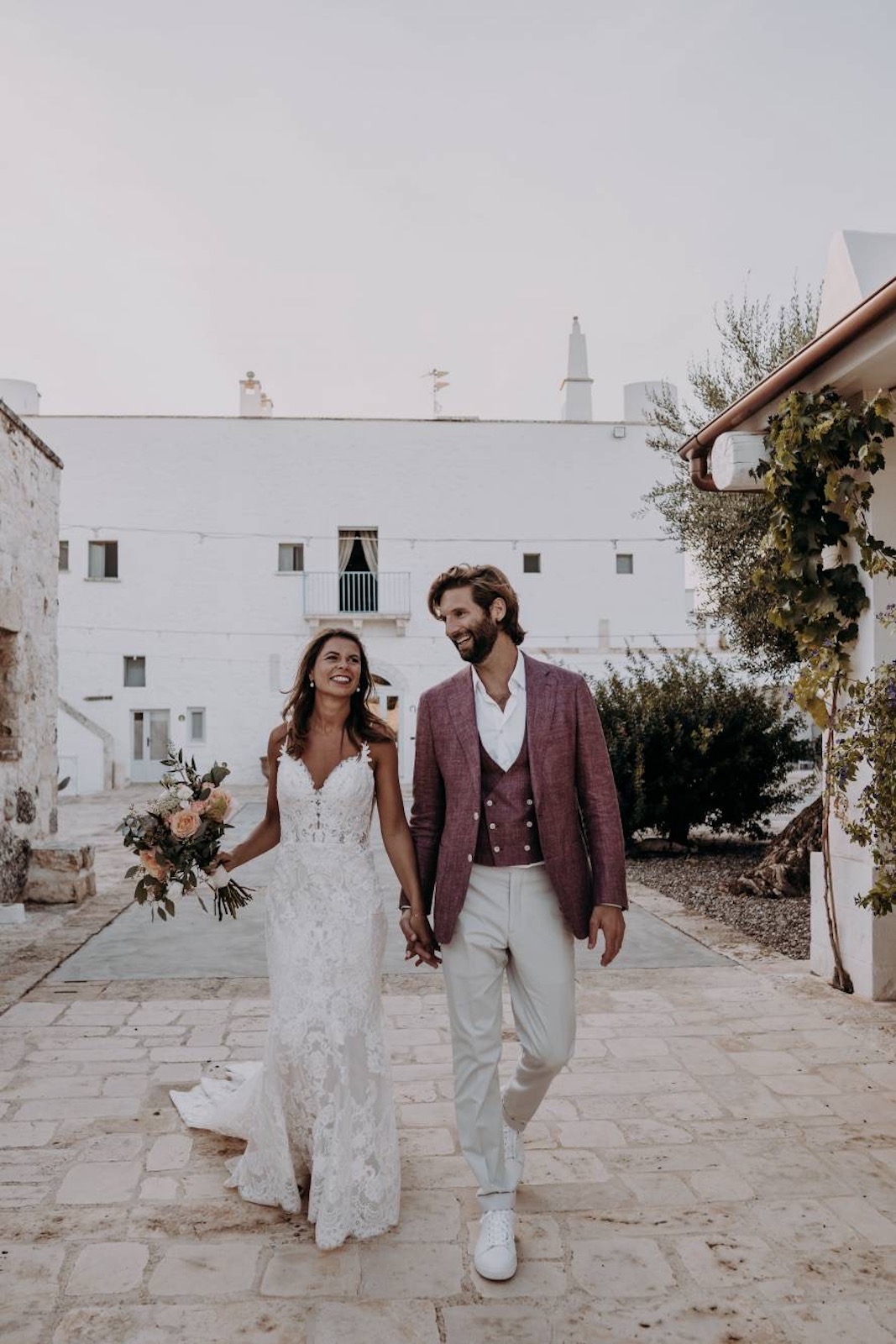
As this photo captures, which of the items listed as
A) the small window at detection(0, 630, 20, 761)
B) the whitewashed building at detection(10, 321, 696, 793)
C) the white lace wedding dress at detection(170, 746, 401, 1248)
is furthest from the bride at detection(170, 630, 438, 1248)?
the whitewashed building at detection(10, 321, 696, 793)

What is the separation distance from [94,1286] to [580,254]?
348 inches

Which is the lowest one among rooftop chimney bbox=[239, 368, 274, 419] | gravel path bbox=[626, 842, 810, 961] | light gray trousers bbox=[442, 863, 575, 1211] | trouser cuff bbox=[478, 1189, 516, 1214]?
gravel path bbox=[626, 842, 810, 961]

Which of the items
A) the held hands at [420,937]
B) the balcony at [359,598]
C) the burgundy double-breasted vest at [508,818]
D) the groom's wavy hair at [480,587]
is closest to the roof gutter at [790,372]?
the groom's wavy hair at [480,587]

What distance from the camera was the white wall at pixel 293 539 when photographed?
23609 mm

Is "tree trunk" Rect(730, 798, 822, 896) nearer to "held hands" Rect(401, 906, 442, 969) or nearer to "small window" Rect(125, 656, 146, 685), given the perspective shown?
"held hands" Rect(401, 906, 442, 969)

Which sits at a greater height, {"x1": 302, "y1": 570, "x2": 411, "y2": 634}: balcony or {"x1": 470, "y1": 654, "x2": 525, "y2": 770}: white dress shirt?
{"x1": 302, "y1": 570, "x2": 411, "y2": 634}: balcony

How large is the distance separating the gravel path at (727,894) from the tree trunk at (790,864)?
0.36 feet

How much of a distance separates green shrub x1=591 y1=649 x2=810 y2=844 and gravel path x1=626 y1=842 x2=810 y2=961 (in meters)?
0.38

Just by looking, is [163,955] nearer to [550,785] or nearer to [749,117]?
[550,785]

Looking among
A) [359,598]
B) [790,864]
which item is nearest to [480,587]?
[790,864]

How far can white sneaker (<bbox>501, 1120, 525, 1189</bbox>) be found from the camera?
293 centimetres

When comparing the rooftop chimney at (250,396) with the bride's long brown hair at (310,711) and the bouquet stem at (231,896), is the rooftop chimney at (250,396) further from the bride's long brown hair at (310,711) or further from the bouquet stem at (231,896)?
the bride's long brown hair at (310,711)

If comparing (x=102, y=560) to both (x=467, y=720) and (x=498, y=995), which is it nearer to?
(x=467, y=720)

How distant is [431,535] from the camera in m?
24.1
